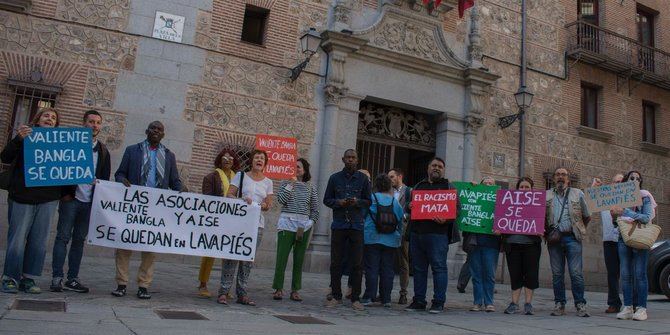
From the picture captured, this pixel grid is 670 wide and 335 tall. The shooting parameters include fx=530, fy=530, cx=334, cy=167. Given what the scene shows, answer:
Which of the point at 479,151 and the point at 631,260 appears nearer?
the point at 631,260

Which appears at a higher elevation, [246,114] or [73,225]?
[246,114]

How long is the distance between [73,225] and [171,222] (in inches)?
41.5

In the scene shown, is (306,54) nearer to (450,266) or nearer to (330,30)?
(330,30)

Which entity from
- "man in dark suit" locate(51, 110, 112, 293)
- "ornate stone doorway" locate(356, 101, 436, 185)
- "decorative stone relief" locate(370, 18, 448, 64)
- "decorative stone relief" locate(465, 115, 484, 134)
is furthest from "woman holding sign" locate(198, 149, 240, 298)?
"decorative stone relief" locate(465, 115, 484, 134)

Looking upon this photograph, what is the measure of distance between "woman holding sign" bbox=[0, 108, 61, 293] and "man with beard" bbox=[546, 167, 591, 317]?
595 cm

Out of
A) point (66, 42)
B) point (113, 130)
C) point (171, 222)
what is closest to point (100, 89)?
point (113, 130)

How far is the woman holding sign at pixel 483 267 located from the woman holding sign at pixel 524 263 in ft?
0.66

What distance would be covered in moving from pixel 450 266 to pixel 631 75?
8.84 metres

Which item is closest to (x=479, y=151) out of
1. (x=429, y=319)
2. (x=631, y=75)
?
(x=631, y=75)

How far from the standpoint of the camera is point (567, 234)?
670 centimetres

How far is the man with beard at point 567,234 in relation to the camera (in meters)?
6.65

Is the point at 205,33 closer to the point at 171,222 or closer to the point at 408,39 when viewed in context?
the point at 408,39

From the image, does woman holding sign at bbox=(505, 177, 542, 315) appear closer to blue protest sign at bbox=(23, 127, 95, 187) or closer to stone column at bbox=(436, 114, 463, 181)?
blue protest sign at bbox=(23, 127, 95, 187)

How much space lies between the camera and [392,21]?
43.1ft
